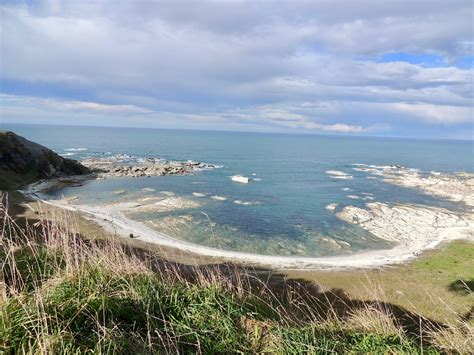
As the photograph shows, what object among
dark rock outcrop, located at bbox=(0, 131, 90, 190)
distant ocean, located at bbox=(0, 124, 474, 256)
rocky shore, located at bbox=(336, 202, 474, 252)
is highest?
dark rock outcrop, located at bbox=(0, 131, 90, 190)

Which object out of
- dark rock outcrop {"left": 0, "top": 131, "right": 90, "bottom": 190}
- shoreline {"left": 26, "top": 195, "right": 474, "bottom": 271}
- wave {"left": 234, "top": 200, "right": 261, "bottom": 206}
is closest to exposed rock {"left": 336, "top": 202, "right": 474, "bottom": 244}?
shoreline {"left": 26, "top": 195, "right": 474, "bottom": 271}

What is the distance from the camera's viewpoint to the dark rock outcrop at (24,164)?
55.3 meters

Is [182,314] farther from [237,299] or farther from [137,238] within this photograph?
[137,238]

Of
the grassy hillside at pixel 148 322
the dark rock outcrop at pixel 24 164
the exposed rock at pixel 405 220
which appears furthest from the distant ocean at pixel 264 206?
the grassy hillside at pixel 148 322

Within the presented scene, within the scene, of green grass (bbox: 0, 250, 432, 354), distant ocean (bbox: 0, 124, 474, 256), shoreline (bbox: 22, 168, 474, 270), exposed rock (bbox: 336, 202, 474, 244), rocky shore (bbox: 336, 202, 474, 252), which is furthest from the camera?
exposed rock (bbox: 336, 202, 474, 244)

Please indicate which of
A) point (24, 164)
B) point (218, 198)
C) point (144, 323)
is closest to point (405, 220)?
point (218, 198)

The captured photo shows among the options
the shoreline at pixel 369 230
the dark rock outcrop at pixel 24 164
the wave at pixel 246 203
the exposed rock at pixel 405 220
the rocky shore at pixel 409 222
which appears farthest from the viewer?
the dark rock outcrop at pixel 24 164

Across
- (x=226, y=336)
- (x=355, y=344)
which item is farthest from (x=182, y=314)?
(x=355, y=344)

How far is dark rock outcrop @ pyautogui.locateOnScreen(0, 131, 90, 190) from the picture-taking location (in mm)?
55281

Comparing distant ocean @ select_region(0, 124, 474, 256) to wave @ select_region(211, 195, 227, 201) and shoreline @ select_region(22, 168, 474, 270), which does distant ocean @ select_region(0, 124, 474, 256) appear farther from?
shoreline @ select_region(22, 168, 474, 270)

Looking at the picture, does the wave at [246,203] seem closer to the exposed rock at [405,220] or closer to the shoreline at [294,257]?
the exposed rock at [405,220]

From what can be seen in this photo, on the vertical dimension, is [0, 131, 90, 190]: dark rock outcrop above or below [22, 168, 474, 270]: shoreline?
above

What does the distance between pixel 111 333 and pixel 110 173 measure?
71705 mm

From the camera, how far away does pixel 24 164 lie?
59844 mm
